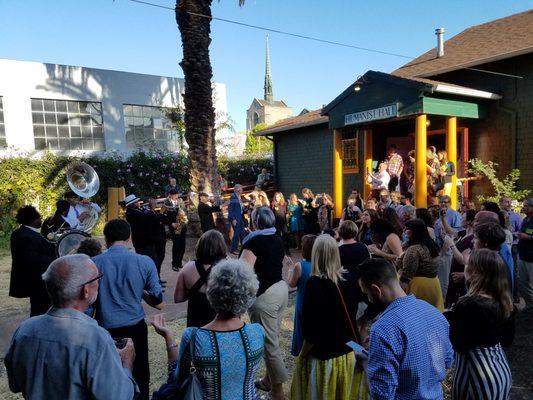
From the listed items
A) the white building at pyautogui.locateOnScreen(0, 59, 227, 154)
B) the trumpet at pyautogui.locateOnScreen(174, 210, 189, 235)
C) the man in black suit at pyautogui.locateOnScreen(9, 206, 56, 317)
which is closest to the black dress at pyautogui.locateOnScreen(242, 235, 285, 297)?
the man in black suit at pyautogui.locateOnScreen(9, 206, 56, 317)

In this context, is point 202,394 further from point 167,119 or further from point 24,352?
point 167,119

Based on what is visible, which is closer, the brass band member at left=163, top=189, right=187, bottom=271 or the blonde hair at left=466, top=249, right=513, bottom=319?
the blonde hair at left=466, top=249, right=513, bottom=319

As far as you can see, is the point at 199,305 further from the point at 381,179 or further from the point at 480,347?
the point at 381,179

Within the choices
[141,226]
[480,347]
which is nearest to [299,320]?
[480,347]

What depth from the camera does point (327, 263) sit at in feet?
10.4

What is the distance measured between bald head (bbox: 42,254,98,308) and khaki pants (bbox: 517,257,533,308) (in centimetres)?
601

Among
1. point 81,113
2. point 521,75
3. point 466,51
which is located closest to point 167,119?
point 81,113

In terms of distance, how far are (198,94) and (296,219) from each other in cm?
453

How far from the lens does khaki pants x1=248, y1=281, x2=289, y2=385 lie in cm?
382

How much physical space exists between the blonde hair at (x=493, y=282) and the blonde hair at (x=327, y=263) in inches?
36.5

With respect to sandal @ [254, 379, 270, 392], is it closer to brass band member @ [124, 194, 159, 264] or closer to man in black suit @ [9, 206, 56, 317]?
man in black suit @ [9, 206, 56, 317]

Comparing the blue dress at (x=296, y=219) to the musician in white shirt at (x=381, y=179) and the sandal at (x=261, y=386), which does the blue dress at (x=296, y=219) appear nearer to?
the musician in white shirt at (x=381, y=179)

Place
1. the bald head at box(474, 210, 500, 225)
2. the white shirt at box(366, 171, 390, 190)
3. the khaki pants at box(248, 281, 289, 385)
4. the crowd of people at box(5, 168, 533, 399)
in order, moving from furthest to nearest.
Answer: the white shirt at box(366, 171, 390, 190) → the bald head at box(474, 210, 500, 225) → the khaki pants at box(248, 281, 289, 385) → the crowd of people at box(5, 168, 533, 399)

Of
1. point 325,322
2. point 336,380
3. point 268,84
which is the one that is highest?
point 268,84
